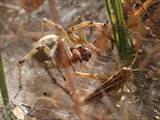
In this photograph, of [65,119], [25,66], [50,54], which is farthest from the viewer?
[25,66]

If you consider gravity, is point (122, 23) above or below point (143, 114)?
Result: above

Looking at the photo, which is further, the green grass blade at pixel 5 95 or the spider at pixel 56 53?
the spider at pixel 56 53

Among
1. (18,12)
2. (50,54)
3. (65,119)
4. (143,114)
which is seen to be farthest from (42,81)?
(18,12)

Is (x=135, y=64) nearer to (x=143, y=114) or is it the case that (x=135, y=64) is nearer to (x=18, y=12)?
(x=143, y=114)

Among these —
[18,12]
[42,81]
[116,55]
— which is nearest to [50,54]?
[42,81]

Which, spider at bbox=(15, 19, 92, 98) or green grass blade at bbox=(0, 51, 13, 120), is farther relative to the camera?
spider at bbox=(15, 19, 92, 98)

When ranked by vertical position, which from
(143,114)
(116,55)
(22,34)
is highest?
(22,34)

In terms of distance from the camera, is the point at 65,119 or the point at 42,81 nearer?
the point at 65,119

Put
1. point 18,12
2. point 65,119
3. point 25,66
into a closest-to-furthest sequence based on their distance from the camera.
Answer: point 65,119
point 25,66
point 18,12

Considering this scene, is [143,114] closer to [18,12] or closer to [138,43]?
[138,43]

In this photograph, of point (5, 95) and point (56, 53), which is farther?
point (56, 53)
